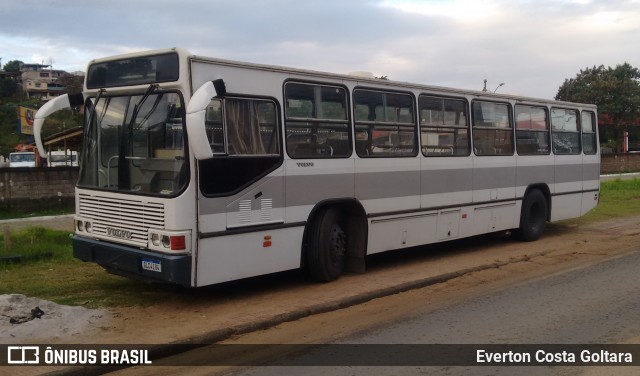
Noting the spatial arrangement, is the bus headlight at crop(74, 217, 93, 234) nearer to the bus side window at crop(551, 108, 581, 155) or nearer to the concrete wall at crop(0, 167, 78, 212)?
the bus side window at crop(551, 108, 581, 155)

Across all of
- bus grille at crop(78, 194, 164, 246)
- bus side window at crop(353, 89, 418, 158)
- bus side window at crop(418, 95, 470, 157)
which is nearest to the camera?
bus grille at crop(78, 194, 164, 246)

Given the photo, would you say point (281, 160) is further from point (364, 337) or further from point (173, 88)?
point (364, 337)

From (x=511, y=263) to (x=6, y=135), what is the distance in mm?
49015

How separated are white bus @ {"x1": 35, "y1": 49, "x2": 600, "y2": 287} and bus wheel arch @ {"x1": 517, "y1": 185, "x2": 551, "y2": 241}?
7.07ft

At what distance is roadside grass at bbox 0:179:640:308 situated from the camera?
25.1ft

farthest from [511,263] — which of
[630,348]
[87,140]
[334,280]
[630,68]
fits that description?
[630,68]

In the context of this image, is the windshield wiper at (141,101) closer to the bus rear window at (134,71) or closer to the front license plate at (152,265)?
the bus rear window at (134,71)

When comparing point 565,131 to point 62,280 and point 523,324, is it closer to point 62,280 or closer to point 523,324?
point 523,324

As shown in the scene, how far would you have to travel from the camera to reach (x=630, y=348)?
5922 millimetres

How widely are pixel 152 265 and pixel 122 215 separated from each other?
828 millimetres

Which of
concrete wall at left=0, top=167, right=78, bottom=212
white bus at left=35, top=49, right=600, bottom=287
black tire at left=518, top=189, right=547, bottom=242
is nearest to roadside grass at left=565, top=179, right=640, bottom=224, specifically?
black tire at left=518, top=189, right=547, bottom=242

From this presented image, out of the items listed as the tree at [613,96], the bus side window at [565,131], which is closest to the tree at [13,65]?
the tree at [613,96]

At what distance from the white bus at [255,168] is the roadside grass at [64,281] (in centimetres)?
45

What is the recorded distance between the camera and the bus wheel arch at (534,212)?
12.6 m
